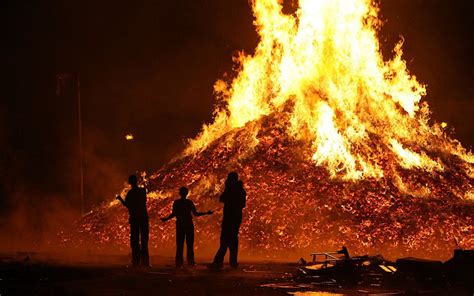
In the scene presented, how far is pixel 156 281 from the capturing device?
1333 cm

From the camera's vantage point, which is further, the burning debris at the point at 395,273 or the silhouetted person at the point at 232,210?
the silhouetted person at the point at 232,210

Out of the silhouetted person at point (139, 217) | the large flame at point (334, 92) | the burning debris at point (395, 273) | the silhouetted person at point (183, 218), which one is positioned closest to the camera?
the burning debris at point (395, 273)

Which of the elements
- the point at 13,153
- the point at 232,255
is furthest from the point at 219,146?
the point at 13,153

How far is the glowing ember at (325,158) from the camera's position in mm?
21906

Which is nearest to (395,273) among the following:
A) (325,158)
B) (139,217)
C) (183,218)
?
(183,218)

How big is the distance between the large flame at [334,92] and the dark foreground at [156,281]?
9.12 m

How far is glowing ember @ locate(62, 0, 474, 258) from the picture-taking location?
2191 centimetres

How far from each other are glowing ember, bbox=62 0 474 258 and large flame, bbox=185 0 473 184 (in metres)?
0.04

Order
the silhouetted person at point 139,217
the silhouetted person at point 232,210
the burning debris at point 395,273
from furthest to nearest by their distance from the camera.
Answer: the silhouetted person at point 139,217 → the silhouetted person at point 232,210 → the burning debris at point 395,273

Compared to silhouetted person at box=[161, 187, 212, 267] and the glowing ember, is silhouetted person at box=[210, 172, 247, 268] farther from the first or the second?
the glowing ember

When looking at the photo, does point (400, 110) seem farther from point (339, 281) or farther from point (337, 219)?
point (339, 281)

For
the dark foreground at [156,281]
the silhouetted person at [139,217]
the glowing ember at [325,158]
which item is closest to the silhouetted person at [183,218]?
the dark foreground at [156,281]

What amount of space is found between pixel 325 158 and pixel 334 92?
3.50 meters

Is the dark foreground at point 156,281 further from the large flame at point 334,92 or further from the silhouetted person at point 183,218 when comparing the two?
the large flame at point 334,92
